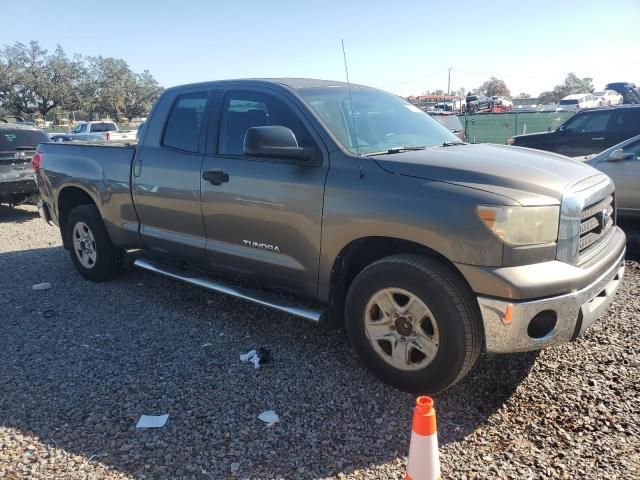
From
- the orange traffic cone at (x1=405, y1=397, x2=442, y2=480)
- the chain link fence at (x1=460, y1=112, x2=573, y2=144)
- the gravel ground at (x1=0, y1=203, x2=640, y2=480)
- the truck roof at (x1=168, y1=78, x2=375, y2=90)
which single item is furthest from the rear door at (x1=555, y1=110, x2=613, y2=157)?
the orange traffic cone at (x1=405, y1=397, x2=442, y2=480)

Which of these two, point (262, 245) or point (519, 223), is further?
point (262, 245)

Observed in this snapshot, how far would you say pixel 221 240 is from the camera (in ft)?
13.5

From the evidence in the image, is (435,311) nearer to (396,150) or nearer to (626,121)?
(396,150)

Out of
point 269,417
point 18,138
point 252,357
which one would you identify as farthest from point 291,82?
point 18,138

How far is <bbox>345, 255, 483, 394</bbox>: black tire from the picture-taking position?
2883 mm

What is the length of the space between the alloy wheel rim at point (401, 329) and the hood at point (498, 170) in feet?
2.37

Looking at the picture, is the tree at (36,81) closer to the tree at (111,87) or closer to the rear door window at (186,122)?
the tree at (111,87)

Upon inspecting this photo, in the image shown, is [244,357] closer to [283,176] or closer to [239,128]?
[283,176]

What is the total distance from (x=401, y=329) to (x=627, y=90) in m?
38.6

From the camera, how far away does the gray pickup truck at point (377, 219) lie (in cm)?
282

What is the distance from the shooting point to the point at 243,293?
3955 mm

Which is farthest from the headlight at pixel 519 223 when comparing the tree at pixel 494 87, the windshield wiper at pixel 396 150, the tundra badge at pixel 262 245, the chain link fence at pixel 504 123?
the tree at pixel 494 87

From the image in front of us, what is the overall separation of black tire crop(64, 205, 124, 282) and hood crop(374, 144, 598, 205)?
328 centimetres

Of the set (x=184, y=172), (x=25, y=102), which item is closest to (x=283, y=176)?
(x=184, y=172)
